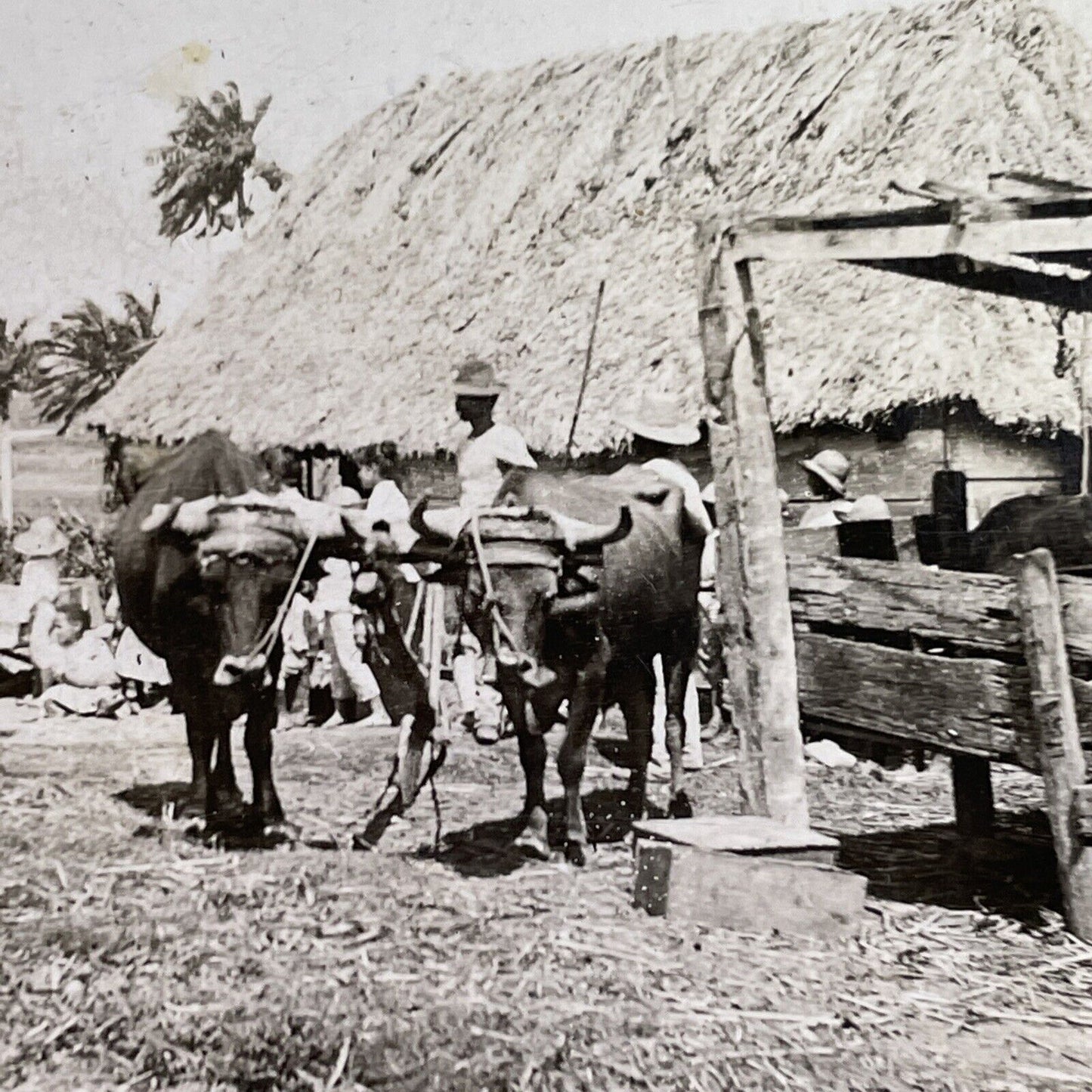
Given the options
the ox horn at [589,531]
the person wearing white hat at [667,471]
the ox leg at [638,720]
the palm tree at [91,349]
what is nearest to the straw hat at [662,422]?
the person wearing white hat at [667,471]

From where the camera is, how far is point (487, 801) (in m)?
3.37

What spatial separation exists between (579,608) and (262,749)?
0.99 meters

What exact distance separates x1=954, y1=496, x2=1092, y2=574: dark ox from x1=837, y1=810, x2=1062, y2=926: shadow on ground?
0.82 metres

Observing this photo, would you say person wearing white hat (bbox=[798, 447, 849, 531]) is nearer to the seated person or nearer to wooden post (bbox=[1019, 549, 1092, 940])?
wooden post (bbox=[1019, 549, 1092, 940])

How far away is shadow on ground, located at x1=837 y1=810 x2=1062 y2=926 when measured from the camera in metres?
3.22

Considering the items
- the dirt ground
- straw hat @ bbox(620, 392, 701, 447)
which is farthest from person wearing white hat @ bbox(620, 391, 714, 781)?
the dirt ground

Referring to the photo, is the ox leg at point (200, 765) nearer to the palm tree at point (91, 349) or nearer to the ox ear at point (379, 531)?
the ox ear at point (379, 531)

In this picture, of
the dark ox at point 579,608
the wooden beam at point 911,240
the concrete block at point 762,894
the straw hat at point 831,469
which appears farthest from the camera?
the straw hat at point 831,469

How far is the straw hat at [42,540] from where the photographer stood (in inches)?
137

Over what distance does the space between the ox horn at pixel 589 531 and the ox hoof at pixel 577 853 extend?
828 mm

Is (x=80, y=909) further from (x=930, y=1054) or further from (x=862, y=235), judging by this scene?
(x=862, y=235)

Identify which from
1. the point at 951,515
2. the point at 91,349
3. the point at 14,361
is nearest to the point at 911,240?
the point at 951,515

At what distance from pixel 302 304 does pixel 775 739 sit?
5.88ft

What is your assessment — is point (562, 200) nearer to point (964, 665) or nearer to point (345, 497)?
point (345, 497)
